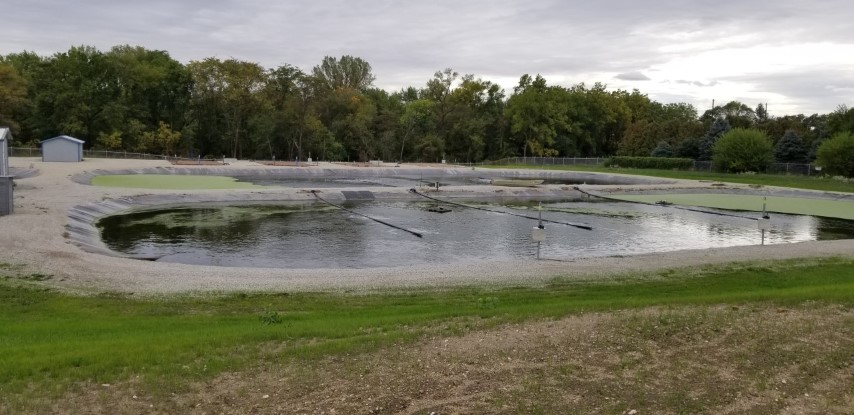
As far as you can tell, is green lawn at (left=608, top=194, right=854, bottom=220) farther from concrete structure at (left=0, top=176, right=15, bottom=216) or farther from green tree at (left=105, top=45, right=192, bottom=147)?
green tree at (left=105, top=45, right=192, bottom=147)

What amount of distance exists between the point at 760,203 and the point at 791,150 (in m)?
29.3

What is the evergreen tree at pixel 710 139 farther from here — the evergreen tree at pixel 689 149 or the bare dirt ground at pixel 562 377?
the bare dirt ground at pixel 562 377

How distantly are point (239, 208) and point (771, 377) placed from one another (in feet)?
104

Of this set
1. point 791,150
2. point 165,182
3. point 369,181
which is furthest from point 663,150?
point 165,182

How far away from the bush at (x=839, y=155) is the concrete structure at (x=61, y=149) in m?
68.9

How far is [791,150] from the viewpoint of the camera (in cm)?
6738

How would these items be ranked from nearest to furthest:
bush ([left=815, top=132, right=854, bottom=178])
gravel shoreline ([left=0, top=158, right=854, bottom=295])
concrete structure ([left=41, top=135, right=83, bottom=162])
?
gravel shoreline ([left=0, top=158, right=854, bottom=295]), bush ([left=815, top=132, right=854, bottom=178]), concrete structure ([left=41, top=135, right=83, bottom=162])

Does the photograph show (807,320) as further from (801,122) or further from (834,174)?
(801,122)

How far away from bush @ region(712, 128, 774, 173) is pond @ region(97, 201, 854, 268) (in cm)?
3006

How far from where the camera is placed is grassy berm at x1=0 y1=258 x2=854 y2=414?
632 centimetres

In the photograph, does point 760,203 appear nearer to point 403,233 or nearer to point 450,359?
point 403,233

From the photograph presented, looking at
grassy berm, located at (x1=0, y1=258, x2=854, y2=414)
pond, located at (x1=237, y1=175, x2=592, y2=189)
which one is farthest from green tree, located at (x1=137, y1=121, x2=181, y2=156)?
grassy berm, located at (x1=0, y1=258, x2=854, y2=414)

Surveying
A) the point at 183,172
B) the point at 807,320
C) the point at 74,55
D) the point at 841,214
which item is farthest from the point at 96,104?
the point at 807,320

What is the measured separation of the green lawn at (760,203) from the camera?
127 ft
